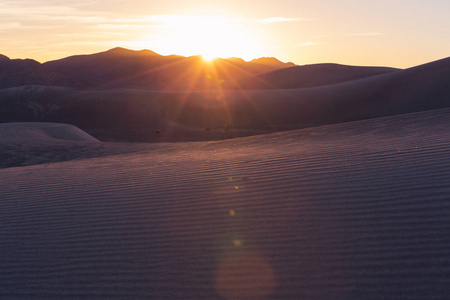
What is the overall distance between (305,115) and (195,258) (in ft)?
106

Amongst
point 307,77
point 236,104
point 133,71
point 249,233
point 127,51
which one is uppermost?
point 127,51

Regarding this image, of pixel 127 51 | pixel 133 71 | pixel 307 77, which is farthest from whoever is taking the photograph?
pixel 127 51

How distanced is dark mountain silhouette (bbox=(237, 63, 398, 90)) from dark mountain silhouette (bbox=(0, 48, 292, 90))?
14.0m

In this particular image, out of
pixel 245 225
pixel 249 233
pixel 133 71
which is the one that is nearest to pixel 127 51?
pixel 133 71

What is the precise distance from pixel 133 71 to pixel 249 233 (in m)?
103

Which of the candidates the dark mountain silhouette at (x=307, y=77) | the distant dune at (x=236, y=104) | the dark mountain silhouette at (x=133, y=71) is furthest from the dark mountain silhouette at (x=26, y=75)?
the dark mountain silhouette at (x=307, y=77)

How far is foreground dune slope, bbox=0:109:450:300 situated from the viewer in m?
3.73

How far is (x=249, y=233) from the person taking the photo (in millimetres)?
4547

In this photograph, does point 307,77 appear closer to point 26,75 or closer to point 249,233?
point 26,75

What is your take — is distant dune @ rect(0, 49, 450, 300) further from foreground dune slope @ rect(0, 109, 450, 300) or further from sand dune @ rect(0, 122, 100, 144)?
sand dune @ rect(0, 122, 100, 144)

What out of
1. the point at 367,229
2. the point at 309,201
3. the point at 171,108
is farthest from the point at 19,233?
the point at 171,108

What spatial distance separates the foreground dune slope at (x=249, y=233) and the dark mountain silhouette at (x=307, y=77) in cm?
5737

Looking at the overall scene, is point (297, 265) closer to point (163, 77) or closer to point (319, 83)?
point (319, 83)

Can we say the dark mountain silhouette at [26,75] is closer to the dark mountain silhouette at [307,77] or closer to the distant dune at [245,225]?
the dark mountain silhouette at [307,77]
